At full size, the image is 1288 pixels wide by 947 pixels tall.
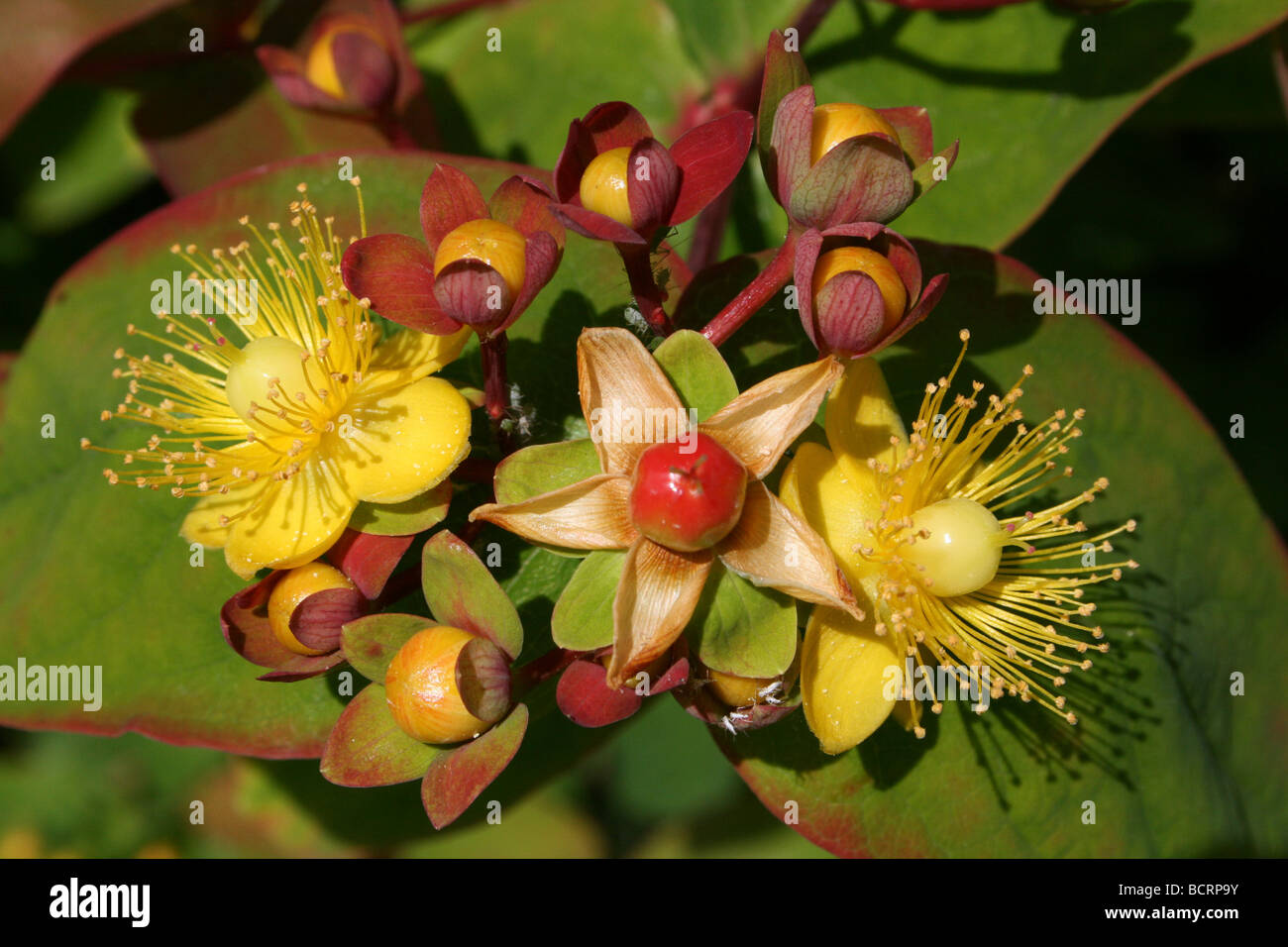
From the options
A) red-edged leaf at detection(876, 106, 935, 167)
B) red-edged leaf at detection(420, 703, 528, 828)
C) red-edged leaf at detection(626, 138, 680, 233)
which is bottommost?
red-edged leaf at detection(420, 703, 528, 828)

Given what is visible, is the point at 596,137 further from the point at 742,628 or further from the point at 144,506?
the point at 144,506

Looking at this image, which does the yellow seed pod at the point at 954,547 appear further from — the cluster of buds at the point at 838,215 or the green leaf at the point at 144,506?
→ the green leaf at the point at 144,506

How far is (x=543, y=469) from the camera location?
1205mm

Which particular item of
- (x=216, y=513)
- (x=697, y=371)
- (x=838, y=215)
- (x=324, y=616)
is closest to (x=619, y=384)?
(x=697, y=371)

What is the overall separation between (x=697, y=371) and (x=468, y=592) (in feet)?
1.12

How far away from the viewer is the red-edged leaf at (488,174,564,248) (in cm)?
122

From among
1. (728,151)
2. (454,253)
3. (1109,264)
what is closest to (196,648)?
(454,253)

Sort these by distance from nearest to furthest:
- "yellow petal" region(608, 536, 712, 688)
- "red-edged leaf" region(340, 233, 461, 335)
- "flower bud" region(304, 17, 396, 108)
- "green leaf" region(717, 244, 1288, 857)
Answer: "yellow petal" region(608, 536, 712, 688), "red-edged leaf" region(340, 233, 461, 335), "green leaf" region(717, 244, 1288, 857), "flower bud" region(304, 17, 396, 108)

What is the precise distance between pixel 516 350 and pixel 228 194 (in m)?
0.50

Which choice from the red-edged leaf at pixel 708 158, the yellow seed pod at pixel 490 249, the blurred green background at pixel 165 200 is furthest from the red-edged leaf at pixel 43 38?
the red-edged leaf at pixel 708 158

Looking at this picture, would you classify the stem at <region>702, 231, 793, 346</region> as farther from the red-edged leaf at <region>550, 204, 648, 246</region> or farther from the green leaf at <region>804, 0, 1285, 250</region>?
the green leaf at <region>804, 0, 1285, 250</region>

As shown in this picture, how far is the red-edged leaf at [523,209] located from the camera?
47.9 inches

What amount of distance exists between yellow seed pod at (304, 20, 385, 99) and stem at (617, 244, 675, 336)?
2.41 ft

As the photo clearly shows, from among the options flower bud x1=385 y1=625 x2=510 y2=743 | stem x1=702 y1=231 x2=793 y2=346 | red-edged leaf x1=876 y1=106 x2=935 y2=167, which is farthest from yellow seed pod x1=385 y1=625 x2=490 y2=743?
red-edged leaf x1=876 y1=106 x2=935 y2=167
